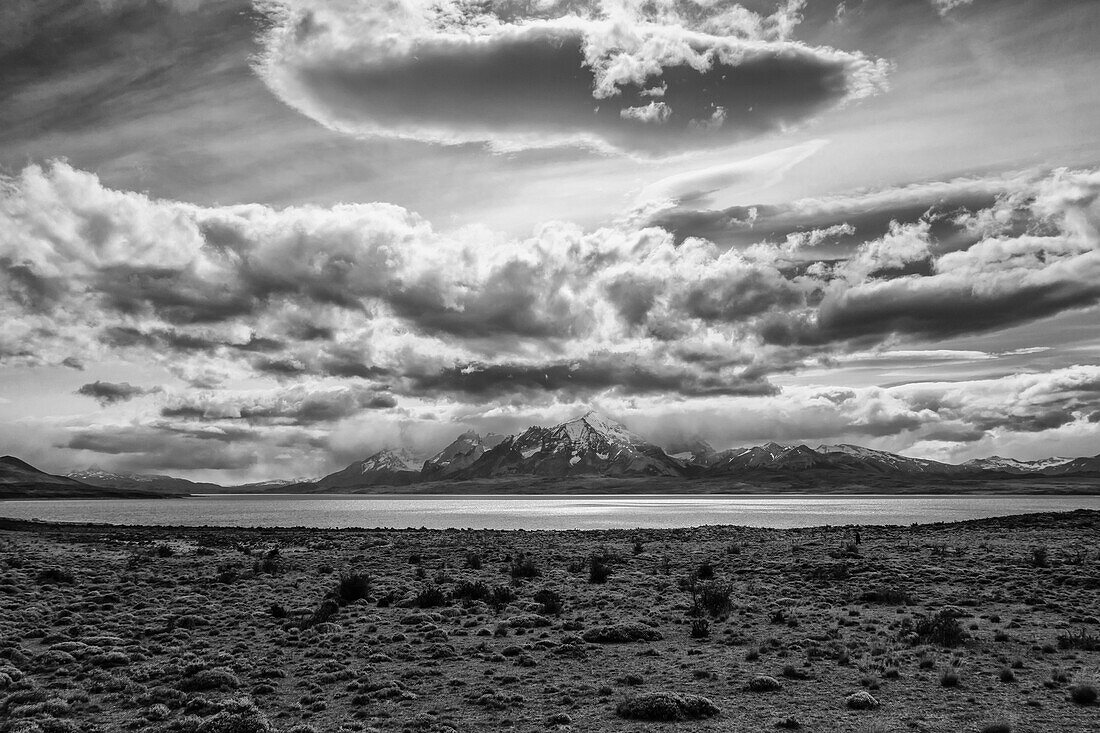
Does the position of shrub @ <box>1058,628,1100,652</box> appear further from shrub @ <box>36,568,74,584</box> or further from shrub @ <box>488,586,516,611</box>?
shrub @ <box>36,568,74,584</box>

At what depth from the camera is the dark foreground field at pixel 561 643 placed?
16031 millimetres

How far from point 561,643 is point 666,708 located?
8.09 m

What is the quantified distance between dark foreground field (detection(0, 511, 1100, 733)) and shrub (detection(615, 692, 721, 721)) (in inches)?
1.9

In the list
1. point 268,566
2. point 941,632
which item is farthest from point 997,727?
point 268,566

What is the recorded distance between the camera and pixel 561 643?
Result: 23.5 metres

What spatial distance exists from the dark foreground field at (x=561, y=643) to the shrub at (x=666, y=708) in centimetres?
5

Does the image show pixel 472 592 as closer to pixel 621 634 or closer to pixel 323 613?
pixel 323 613

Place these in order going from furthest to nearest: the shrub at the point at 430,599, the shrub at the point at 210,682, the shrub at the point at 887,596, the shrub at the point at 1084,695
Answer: the shrub at the point at 430,599
the shrub at the point at 887,596
the shrub at the point at 210,682
the shrub at the point at 1084,695

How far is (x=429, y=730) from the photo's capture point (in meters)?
15.1

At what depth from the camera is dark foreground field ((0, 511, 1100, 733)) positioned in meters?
16.0

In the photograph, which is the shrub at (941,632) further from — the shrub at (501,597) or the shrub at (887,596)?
the shrub at (501,597)

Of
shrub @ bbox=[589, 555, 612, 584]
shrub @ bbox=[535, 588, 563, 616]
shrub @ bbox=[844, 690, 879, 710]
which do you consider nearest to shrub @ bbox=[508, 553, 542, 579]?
shrub @ bbox=[589, 555, 612, 584]

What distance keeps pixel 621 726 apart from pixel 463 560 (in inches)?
1342

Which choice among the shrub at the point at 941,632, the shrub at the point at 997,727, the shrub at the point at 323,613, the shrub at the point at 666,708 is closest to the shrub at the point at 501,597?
the shrub at the point at 323,613
